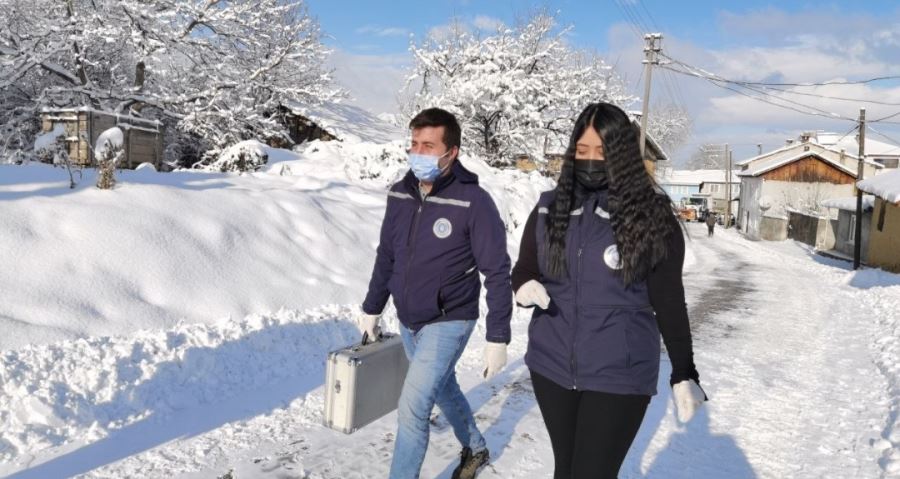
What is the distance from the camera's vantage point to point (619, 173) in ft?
7.68

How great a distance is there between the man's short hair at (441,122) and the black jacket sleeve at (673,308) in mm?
1316

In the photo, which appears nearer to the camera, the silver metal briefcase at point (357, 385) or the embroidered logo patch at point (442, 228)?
the embroidered logo patch at point (442, 228)

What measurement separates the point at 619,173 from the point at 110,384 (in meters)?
4.04

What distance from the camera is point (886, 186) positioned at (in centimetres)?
1967

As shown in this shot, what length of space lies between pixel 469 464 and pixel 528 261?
177cm

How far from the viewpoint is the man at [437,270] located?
3.03 meters

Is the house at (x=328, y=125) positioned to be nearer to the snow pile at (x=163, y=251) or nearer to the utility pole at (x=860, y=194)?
the snow pile at (x=163, y=251)

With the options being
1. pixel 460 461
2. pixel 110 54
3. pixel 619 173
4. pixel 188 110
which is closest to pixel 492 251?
pixel 619 173

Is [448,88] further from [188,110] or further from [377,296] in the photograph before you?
[377,296]

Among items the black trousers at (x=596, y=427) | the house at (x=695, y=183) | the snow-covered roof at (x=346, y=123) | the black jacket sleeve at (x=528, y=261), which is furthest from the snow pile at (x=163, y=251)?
the house at (x=695, y=183)

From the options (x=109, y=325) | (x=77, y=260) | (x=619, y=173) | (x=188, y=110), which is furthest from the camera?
(x=188, y=110)

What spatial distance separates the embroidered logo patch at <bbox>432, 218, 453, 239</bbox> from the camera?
3.07 metres

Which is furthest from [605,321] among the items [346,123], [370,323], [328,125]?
[346,123]

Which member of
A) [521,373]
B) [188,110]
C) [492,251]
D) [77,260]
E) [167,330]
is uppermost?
[188,110]
